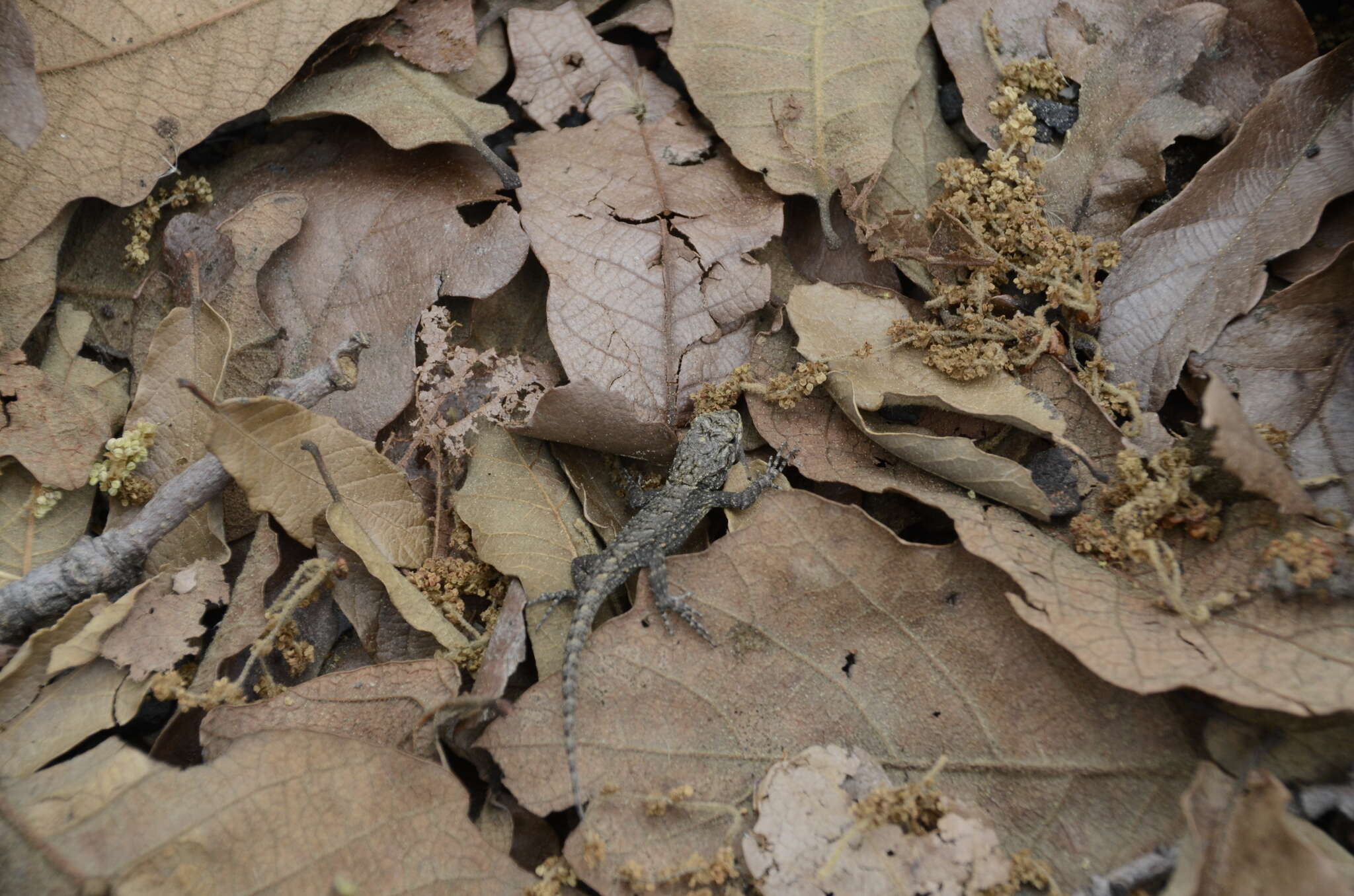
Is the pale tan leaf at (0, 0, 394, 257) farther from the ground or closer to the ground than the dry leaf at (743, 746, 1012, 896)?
farther from the ground

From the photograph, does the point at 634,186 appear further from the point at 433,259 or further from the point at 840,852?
the point at 840,852

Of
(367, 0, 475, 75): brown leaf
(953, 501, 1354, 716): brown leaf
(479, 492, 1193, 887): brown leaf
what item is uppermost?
(367, 0, 475, 75): brown leaf

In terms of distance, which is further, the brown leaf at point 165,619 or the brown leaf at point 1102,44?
the brown leaf at point 1102,44

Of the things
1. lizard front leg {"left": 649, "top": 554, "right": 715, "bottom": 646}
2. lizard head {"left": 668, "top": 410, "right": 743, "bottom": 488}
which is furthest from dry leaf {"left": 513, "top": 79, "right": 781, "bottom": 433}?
lizard front leg {"left": 649, "top": 554, "right": 715, "bottom": 646}

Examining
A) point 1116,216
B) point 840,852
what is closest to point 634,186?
point 1116,216

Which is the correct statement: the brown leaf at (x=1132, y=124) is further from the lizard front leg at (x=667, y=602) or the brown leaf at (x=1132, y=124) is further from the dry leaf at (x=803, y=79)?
the lizard front leg at (x=667, y=602)

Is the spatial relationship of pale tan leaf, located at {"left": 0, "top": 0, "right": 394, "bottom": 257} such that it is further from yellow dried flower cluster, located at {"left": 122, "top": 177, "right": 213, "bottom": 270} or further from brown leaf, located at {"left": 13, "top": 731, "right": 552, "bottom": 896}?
brown leaf, located at {"left": 13, "top": 731, "right": 552, "bottom": 896}

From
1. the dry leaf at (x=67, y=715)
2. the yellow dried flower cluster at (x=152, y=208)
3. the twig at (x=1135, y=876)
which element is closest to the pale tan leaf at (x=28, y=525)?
the dry leaf at (x=67, y=715)
